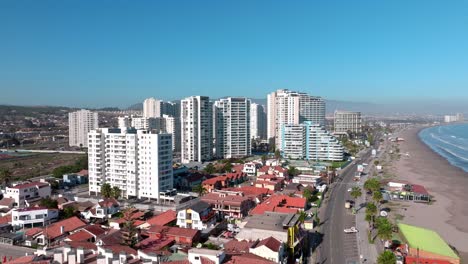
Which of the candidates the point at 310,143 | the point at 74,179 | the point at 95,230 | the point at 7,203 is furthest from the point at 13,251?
the point at 310,143

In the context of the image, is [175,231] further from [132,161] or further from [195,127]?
→ [195,127]

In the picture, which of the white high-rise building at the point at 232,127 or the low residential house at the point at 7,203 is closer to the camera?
the low residential house at the point at 7,203

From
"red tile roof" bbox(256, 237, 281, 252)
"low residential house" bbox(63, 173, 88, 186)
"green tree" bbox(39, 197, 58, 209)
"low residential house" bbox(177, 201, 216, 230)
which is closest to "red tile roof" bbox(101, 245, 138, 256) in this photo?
"red tile roof" bbox(256, 237, 281, 252)

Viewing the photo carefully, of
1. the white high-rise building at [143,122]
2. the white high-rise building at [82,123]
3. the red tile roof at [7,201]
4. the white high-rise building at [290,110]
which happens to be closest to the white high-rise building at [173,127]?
the white high-rise building at [143,122]

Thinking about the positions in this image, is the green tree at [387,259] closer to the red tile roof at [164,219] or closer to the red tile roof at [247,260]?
the red tile roof at [247,260]

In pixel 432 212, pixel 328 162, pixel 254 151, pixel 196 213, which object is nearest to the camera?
pixel 196 213

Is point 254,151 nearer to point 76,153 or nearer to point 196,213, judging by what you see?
point 76,153

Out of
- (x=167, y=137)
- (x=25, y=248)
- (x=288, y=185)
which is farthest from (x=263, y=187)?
(x=25, y=248)
